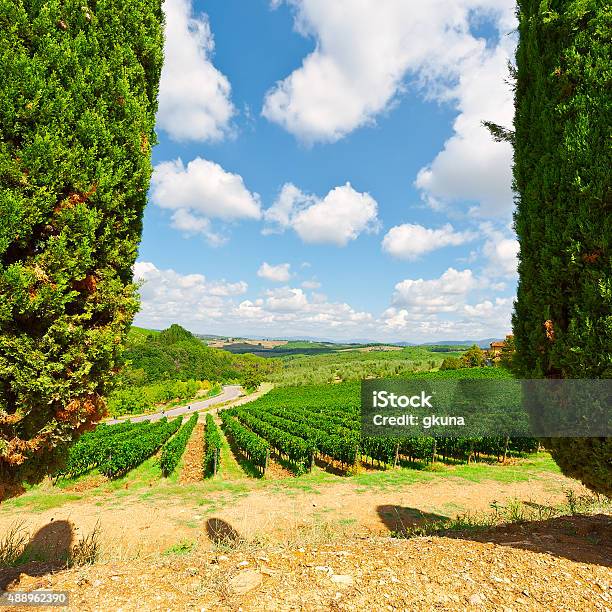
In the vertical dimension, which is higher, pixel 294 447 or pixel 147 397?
pixel 294 447

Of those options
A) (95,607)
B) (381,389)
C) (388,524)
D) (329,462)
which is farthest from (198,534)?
(381,389)

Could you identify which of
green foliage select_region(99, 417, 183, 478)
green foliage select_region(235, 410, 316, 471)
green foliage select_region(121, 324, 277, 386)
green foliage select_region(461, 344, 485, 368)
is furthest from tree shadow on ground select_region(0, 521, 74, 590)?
green foliage select_region(121, 324, 277, 386)

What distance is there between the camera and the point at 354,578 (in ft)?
11.8

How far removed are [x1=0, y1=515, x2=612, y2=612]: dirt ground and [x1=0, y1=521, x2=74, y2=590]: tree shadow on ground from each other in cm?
4

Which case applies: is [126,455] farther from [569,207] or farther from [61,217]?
[569,207]

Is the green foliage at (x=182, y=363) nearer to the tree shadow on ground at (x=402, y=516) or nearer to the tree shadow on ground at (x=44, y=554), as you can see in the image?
the tree shadow on ground at (x=44, y=554)

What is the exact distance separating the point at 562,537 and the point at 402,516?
22.5 feet

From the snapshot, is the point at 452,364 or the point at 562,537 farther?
Answer: the point at 452,364

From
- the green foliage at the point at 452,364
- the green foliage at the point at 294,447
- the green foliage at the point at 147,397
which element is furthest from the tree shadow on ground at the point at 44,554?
the green foliage at the point at 452,364

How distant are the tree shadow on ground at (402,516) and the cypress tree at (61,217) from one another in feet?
31.0

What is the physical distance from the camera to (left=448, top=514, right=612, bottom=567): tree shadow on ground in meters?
4.21

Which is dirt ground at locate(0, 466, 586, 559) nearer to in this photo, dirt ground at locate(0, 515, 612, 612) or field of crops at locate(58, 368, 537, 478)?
field of crops at locate(58, 368, 537, 478)

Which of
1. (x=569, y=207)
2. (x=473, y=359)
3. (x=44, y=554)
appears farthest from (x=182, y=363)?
(x=569, y=207)

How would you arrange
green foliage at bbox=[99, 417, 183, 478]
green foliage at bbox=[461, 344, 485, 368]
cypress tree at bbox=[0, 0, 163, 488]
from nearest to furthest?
cypress tree at bbox=[0, 0, 163, 488]
green foliage at bbox=[99, 417, 183, 478]
green foliage at bbox=[461, 344, 485, 368]
